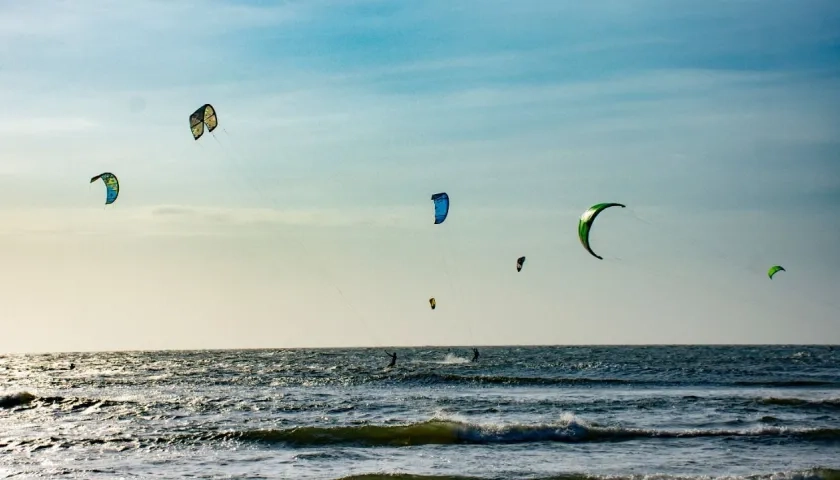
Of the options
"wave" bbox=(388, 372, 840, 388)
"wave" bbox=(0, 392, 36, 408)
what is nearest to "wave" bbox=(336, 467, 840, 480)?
"wave" bbox=(0, 392, 36, 408)

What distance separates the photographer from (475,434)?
20.1m

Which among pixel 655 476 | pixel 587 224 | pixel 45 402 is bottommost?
pixel 45 402

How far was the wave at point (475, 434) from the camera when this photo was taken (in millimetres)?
19516

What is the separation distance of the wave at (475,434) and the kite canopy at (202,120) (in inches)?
323

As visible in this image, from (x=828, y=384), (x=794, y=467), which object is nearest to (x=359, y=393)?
(x=794, y=467)

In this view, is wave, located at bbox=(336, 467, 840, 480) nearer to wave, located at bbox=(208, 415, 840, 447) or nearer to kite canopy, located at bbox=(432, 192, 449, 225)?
wave, located at bbox=(208, 415, 840, 447)

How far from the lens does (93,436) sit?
20.1 metres

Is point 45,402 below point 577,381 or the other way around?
below

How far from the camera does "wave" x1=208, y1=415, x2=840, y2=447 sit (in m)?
19.5

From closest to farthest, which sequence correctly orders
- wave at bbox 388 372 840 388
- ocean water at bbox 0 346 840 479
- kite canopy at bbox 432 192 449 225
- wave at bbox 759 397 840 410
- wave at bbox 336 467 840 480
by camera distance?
1. wave at bbox 336 467 840 480
2. ocean water at bbox 0 346 840 479
3. wave at bbox 759 397 840 410
4. kite canopy at bbox 432 192 449 225
5. wave at bbox 388 372 840 388

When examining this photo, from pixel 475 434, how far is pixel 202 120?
35.9 ft

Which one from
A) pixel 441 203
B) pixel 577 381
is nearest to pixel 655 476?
pixel 441 203

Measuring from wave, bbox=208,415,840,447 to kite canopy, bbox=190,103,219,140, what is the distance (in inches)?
323

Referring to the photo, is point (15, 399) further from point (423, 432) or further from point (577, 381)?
point (577, 381)
